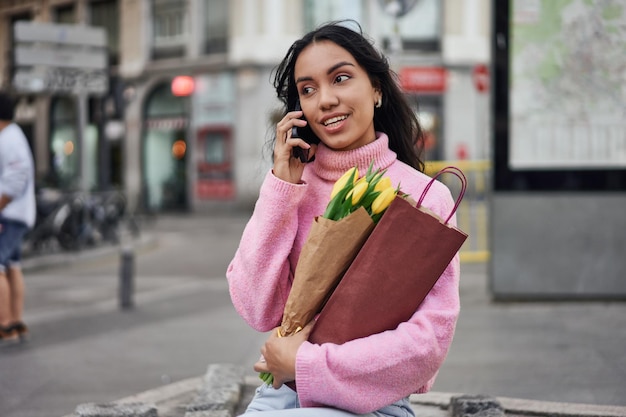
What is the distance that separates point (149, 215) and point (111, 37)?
35.9 feet

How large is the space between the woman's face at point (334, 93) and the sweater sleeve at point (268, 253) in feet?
0.65

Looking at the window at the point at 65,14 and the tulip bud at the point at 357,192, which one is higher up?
the window at the point at 65,14

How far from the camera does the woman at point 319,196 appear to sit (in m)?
2.25

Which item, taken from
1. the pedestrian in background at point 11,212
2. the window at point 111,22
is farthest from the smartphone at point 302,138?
the window at point 111,22

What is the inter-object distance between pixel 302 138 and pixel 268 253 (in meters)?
0.40

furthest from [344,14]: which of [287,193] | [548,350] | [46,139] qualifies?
[287,193]

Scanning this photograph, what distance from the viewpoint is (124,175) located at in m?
30.4

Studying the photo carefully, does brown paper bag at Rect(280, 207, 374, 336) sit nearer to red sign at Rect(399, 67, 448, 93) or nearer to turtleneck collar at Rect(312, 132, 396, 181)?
turtleneck collar at Rect(312, 132, 396, 181)

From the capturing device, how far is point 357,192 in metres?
2.18

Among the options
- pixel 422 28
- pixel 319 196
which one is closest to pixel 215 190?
pixel 422 28

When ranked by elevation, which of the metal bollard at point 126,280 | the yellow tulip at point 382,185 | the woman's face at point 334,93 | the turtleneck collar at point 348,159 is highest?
the woman's face at point 334,93

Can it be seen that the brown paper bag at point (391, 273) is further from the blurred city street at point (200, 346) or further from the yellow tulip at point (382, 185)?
the blurred city street at point (200, 346)

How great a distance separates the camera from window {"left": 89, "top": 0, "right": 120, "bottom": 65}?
31.5 metres

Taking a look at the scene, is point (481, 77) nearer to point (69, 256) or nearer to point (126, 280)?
point (69, 256)
